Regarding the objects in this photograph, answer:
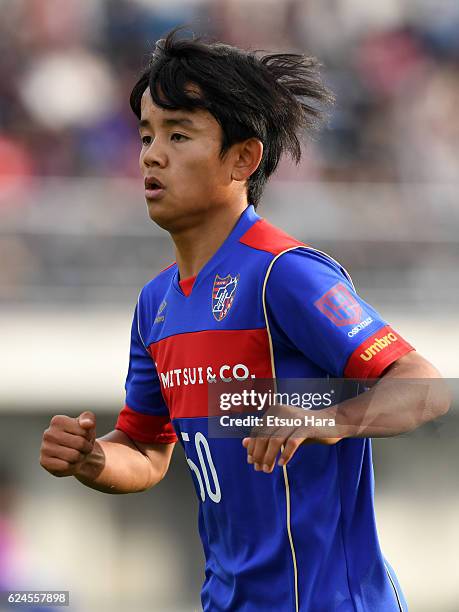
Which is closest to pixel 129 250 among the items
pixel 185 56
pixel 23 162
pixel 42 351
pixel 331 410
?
pixel 42 351

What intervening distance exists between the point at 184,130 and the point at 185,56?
0.24 meters

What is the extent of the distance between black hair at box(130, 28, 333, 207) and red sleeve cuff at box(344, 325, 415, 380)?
0.80m

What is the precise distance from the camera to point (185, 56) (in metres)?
3.39

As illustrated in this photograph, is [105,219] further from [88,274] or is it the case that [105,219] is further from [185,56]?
[185,56]

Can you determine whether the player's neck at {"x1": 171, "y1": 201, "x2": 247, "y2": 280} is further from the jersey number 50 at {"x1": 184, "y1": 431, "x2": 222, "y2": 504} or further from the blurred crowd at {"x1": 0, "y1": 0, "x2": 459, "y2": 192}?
the blurred crowd at {"x1": 0, "y1": 0, "x2": 459, "y2": 192}

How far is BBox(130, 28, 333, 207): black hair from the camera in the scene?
10.9 feet

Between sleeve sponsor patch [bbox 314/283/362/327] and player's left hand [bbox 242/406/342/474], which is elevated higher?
sleeve sponsor patch [bbox 314/283/362/327]

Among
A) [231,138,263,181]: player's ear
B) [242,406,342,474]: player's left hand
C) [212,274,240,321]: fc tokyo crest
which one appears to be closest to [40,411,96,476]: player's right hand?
[212,274,240,321]: fc tokyo crest

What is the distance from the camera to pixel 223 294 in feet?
10.5

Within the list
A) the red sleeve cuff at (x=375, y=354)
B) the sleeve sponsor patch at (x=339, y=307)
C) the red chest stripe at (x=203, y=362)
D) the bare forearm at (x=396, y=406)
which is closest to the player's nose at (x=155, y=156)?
the red chest stripe at (x=203, y=362)

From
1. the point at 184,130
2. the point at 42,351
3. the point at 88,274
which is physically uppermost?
the point at 88,274

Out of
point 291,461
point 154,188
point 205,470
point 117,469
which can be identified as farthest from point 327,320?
point 117,469

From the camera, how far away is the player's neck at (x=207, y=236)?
336cm

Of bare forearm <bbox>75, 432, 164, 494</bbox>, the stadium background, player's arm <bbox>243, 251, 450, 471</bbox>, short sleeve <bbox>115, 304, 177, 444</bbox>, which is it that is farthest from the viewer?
the stadium background
